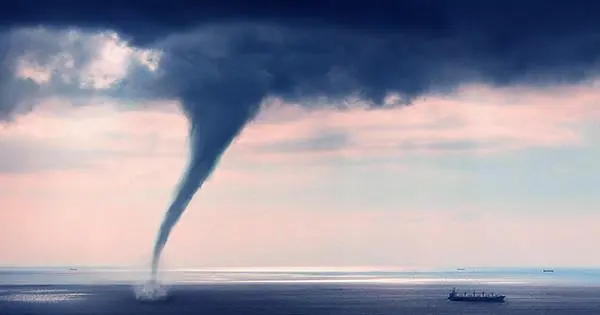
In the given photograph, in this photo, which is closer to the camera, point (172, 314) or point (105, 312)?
point (172, 314)

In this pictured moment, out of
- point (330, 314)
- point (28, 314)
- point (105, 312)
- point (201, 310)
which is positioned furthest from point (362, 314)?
point (28, 314)

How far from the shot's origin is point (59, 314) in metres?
198

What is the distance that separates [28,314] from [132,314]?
73.1 feet

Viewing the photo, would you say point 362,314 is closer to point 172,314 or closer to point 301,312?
point 301,312

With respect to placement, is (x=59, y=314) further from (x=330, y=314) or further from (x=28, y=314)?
(x=330, y=314)

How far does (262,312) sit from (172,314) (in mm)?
18592

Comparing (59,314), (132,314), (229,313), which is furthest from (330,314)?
(59,314)

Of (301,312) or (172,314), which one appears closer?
(172,314)

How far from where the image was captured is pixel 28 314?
191m

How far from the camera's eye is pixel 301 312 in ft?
640

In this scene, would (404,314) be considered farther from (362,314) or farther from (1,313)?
(1,313)

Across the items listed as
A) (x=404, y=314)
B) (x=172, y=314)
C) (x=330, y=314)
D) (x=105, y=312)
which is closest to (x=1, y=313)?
(x=105, y=312)

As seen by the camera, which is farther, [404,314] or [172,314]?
[404,314]

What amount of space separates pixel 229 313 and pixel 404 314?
36187mm
